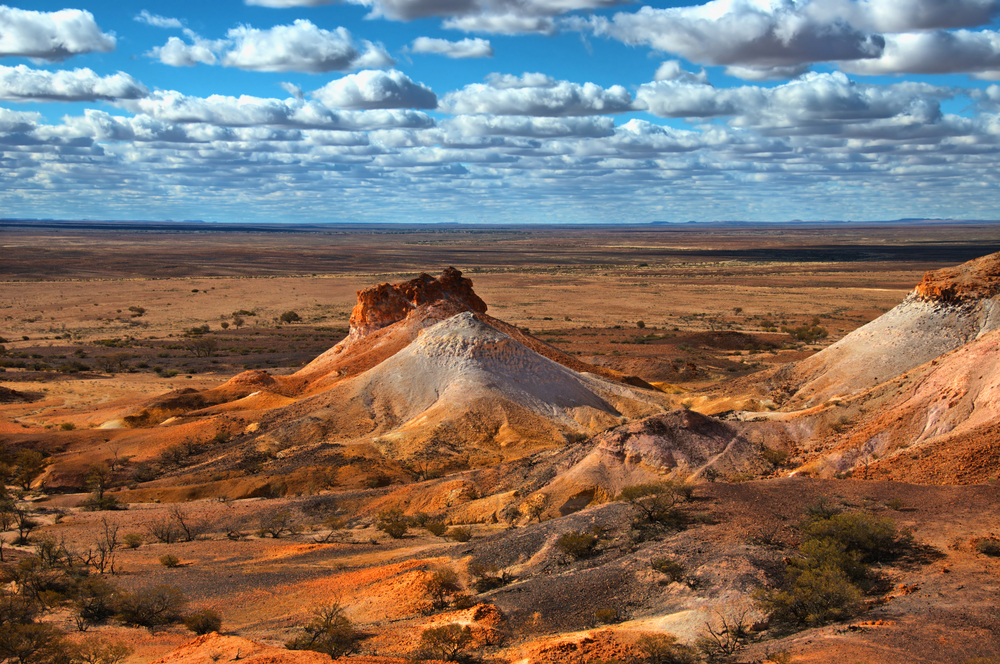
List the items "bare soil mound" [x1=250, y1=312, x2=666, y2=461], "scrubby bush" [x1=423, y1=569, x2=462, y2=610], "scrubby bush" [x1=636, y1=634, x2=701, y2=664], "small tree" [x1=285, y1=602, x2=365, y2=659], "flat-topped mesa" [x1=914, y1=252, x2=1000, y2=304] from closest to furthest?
1. "scrubby bush" [x1=636, y1=634, x2=701, y2=664]
2. "small tree" [x1=285, y1=602, x2=365, y2=659]
3. "scrubby bush" [x1=423, y1=569, x2=462, y2=610]
4. "bare soil mound" [x1=250, y1=312, x2=666, y2=461]
5. "flat-topped mesa" [x1=914, y1=252, x2=1000, y2=304]

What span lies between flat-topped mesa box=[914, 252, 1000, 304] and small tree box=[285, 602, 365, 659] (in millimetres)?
25280

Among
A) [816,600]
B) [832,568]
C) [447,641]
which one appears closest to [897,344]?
[832,568]

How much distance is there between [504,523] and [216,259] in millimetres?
150385

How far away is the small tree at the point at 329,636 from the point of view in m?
12.2

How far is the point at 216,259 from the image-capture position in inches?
6181

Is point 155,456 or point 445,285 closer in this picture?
point 155,456

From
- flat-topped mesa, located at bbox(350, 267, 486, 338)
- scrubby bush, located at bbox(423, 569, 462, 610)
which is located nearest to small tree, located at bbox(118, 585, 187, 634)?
scrubby bush, located at bbox(423, 569, 462, 610)

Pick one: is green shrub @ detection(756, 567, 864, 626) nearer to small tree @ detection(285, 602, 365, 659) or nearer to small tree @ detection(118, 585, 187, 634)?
small tree @ detection(285, 602, 365, 659)

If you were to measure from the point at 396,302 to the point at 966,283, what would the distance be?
24974mm

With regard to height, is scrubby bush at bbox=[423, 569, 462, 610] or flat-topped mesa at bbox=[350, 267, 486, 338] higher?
flat-topped mesa at bbox=[350, 267, 486, 338]

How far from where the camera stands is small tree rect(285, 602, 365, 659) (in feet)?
39.9

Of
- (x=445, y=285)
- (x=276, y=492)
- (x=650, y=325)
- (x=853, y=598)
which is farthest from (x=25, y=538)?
(x=650, y=325)

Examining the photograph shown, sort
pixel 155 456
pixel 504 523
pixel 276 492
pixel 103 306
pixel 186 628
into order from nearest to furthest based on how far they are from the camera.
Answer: pixel 186 628, pixel 504 523, pixel 276 492, pixel 155 456, pixel 103 306

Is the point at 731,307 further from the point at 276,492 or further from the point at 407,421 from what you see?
the point at 276,492
